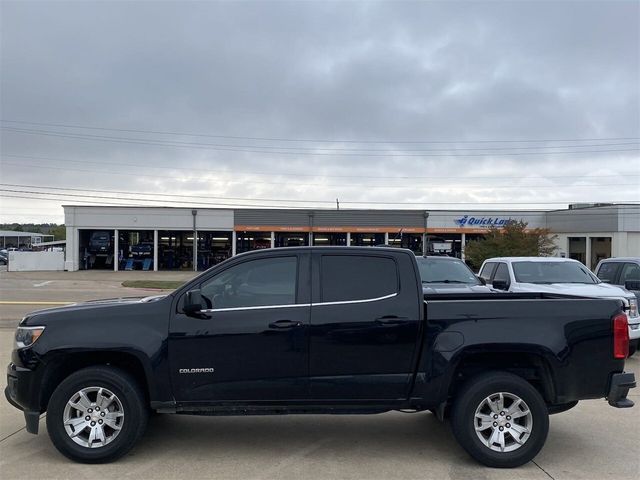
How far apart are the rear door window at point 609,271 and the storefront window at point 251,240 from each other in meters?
38.2

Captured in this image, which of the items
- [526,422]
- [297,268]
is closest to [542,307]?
[526,422]

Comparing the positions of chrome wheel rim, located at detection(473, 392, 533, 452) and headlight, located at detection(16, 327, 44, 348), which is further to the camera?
headlight, located at detection(16, 327, 44, 348)

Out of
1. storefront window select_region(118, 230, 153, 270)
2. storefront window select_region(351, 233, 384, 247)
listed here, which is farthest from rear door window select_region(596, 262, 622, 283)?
storefront window select_region(118, 230, 153, 270)

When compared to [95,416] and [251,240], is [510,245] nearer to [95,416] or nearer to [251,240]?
[251,240]

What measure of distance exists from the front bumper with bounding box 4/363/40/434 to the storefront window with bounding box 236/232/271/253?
44020mm

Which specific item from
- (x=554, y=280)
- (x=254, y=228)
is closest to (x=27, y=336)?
(x=554, y=280)

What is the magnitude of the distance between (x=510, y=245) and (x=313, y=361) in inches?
1042

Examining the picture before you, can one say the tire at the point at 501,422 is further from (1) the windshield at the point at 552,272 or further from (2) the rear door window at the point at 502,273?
(2) the rear door window at the point at 502,273

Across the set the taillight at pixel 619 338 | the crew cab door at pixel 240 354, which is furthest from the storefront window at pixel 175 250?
the taillight at pixel 619 338

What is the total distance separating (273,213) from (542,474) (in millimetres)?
42752

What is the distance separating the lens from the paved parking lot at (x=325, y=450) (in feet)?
15.2

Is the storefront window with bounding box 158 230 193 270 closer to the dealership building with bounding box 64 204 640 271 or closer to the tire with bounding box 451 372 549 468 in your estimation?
the dealership building with bounding box 64 204 640 271

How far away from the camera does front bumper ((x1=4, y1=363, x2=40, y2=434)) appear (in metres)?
4.85

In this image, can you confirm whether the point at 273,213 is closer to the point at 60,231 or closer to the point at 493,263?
the point at 493,263
